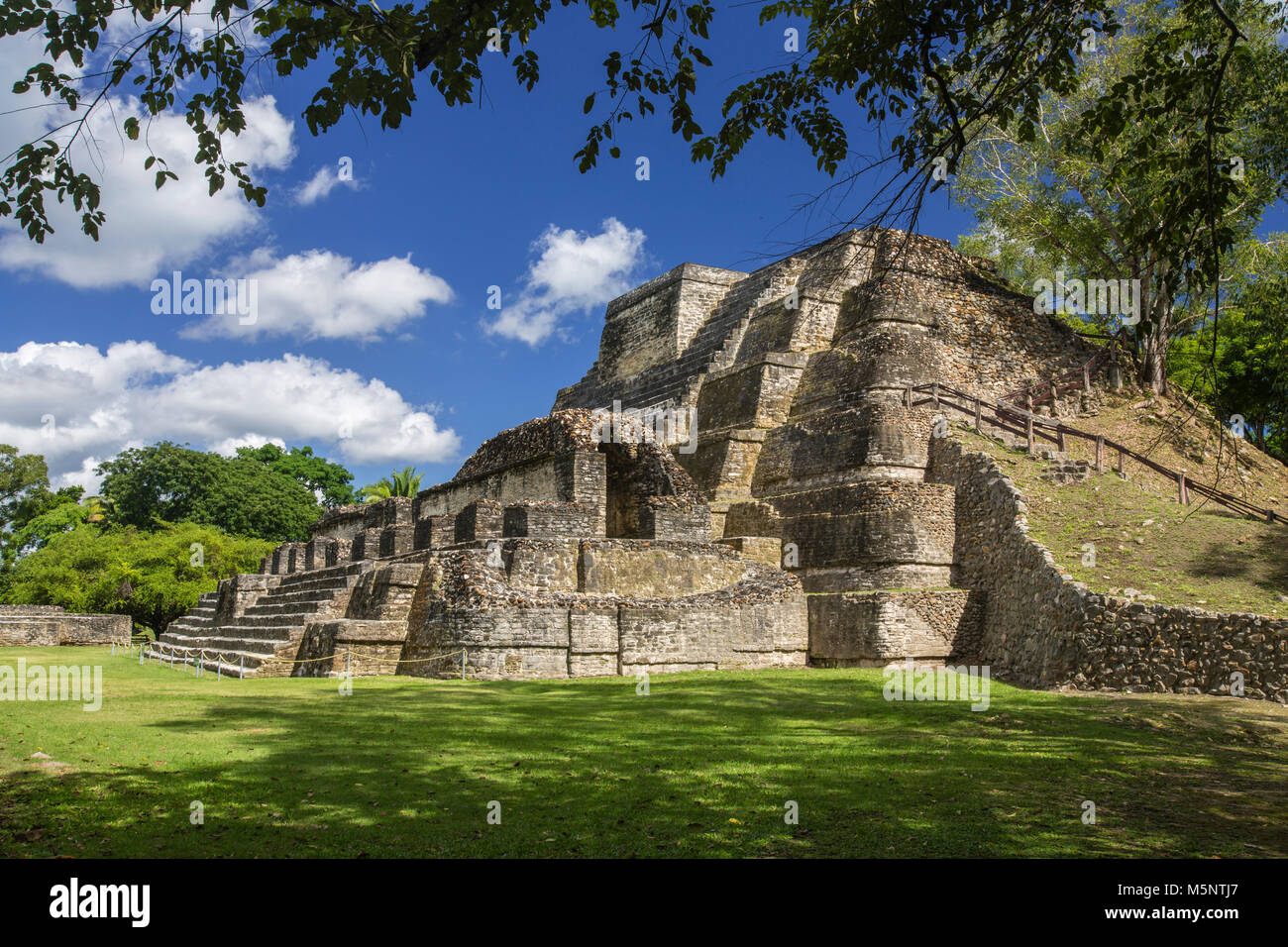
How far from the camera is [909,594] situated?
14.4 meters

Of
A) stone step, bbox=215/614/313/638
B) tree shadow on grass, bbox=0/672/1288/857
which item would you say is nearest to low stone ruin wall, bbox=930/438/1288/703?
tree shadow on grass, bbox=0/672/1288/857

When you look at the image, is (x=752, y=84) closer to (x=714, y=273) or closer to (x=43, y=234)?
(x=43, y=234)

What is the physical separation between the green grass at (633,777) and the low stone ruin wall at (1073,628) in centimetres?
81

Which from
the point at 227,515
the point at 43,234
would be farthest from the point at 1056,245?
the point at 227,515

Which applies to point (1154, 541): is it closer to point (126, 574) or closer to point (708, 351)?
point (708, 351)

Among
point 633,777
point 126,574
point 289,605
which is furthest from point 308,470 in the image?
point 633,777

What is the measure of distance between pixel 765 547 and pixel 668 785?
10337 millimetres

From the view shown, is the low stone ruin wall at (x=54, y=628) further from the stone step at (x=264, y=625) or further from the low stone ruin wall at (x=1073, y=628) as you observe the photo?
the low stone ruin wall at (x=1073, y=628)

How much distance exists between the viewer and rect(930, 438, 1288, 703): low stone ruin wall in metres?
10.6

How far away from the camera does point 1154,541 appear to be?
14055mm

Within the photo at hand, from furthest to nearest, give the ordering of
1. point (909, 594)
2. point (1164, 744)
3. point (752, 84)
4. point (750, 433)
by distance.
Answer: point (750, 433), point (909, 594), point (1164, 744), point (752, 84)

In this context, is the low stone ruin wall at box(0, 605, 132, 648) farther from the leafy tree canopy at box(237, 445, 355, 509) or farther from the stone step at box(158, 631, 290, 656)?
the leafy tree canopy at box(237, 445, 355, 509)

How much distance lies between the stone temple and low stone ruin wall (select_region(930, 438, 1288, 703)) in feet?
0.10

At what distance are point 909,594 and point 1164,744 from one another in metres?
6.76
